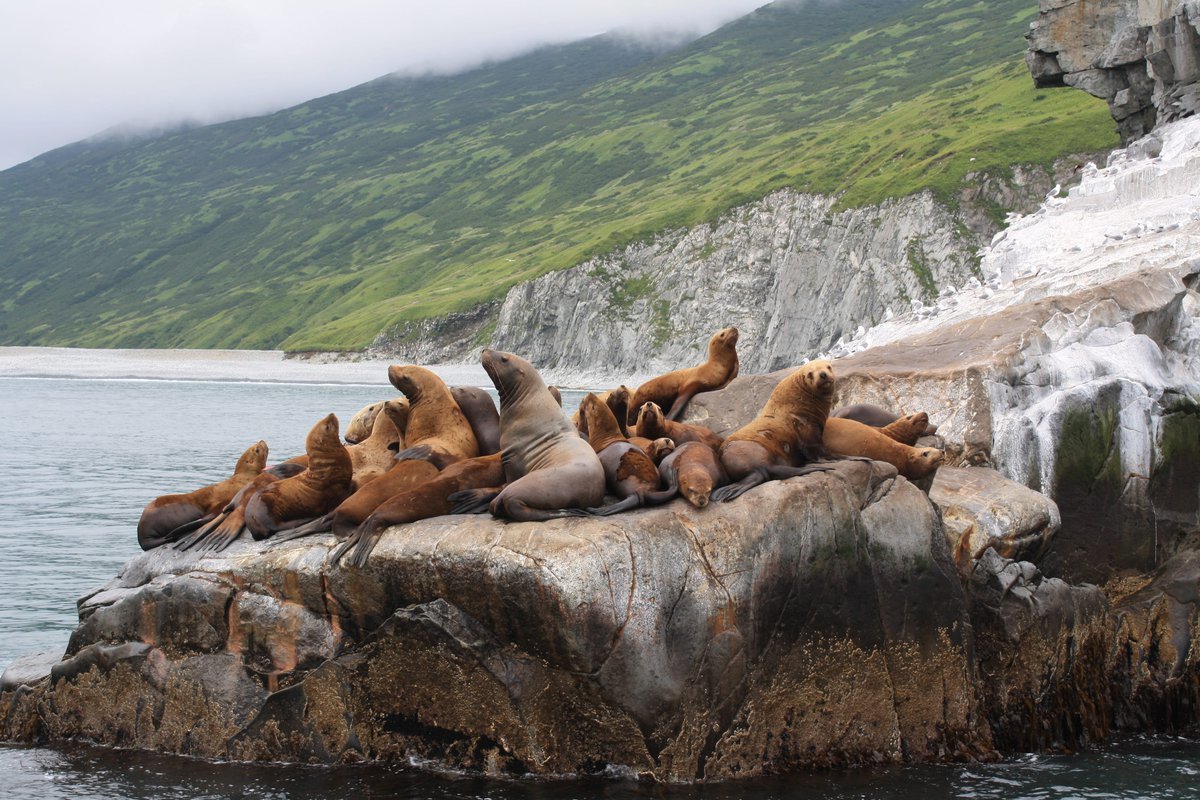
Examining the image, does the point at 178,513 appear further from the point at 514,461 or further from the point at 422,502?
the point at 514,461

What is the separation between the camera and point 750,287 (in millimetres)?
94375

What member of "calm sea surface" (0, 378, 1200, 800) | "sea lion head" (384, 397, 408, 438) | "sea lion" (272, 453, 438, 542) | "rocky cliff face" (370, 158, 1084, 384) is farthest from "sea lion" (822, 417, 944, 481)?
"rocky cliff face" (370, 158, 1084, 384)

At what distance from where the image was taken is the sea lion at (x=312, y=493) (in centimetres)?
1138

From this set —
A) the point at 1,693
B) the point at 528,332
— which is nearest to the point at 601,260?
the point at 528,332

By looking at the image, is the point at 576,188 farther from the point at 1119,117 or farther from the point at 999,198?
the point at 1119,117

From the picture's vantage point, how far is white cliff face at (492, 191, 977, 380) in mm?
81812

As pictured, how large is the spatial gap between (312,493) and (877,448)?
530 centimetres

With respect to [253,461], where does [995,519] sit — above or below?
below

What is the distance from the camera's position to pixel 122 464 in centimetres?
3584

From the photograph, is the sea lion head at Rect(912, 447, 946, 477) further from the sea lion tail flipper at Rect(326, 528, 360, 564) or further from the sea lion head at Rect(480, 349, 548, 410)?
the sea lion tail flipper at Rect(326, 528, 360, 564)

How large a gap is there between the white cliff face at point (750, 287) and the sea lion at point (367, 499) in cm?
6433

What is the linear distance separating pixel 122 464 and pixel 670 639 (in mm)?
30120

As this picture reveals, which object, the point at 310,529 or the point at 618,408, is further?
the point at 618,408

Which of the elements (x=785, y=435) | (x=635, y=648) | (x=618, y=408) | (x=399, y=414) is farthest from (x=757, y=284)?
(x=635, y=648)
